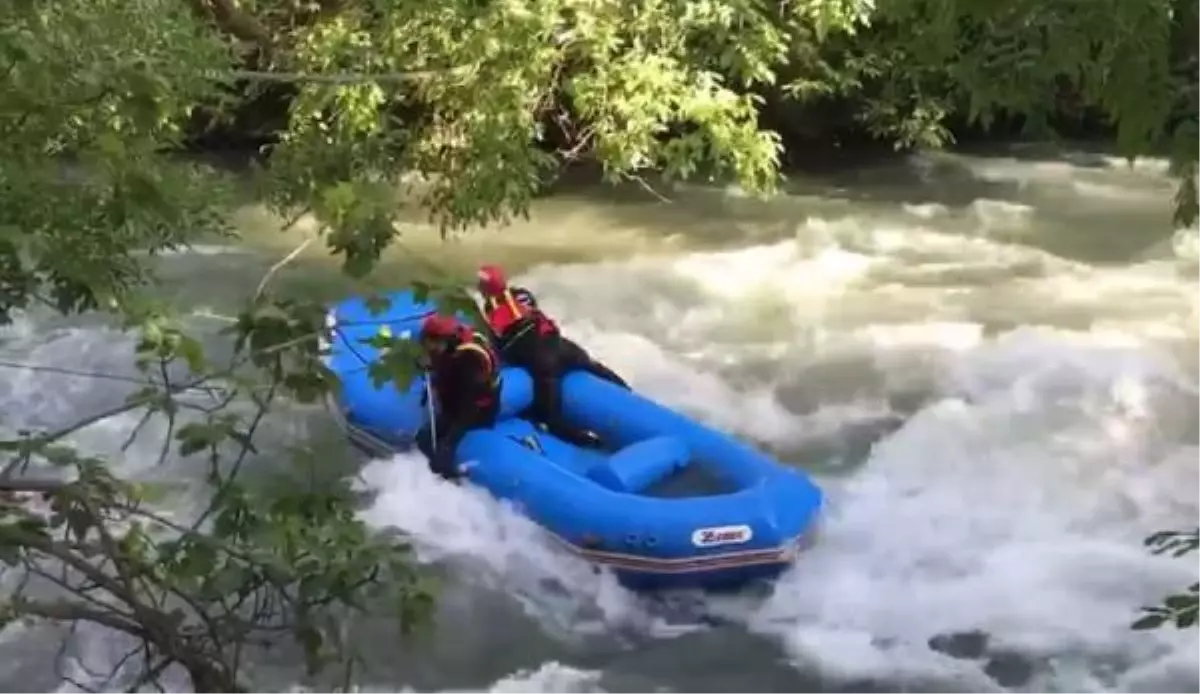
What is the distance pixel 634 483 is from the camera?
228 inches

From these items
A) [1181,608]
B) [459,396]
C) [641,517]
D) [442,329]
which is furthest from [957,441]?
[1181,608]

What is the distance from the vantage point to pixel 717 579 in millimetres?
5500

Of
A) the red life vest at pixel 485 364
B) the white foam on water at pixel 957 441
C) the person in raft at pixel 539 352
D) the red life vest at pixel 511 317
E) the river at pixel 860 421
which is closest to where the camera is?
the river at pixel 860 421

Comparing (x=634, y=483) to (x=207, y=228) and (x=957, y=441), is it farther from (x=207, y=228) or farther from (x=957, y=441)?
(x=207, y=228)

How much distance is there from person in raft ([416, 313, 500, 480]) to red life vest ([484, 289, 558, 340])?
42cm

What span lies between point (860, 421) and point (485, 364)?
2079mm

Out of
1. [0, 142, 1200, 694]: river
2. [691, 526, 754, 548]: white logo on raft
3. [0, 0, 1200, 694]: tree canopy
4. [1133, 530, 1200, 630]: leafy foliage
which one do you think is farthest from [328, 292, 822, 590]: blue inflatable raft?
[1133, 530, 1200, 630]: leafy foliage

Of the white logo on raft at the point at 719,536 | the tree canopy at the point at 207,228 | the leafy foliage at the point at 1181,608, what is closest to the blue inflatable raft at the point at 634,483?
the white logo on raft at the point at 719,536

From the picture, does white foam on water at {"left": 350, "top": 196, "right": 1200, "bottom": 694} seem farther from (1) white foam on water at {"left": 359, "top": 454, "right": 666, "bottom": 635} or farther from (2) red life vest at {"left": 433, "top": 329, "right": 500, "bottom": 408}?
(2) red life vest at {"left": 433, "top": 329, "right": 500, "bottom": 408}

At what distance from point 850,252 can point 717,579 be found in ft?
18.6

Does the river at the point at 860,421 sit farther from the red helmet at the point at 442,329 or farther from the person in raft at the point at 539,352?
the person in raft at the point at 539,352

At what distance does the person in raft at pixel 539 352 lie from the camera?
6410mm

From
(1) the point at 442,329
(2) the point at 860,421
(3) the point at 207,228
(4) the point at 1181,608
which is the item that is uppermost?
(4) the point at 1181,608

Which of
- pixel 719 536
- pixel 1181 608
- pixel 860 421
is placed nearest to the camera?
pixel 1181 608
